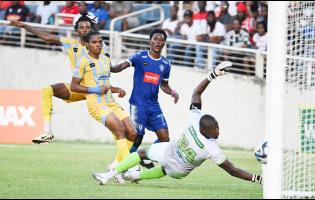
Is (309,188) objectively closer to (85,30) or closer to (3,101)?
(85,30)

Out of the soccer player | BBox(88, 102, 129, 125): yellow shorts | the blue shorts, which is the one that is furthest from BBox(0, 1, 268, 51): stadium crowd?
the soccer player

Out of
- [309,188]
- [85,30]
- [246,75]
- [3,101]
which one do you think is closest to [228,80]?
[246,75]

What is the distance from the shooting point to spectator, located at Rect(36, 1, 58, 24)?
87.1 feet

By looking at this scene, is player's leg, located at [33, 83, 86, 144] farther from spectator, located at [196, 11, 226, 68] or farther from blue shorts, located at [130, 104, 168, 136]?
spectator, located at [196, 11, 226, 68]

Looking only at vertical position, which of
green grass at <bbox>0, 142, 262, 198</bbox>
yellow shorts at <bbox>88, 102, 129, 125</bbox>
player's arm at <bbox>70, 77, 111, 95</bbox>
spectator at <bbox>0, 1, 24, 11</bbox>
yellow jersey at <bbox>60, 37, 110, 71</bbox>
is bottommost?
green grass at <bbox>0, 142, 262, 198</bbox>

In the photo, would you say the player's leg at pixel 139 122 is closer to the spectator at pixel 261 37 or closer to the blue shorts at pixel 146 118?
the blue shorts at pixel 146 118

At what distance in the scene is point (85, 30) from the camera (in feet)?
51.1

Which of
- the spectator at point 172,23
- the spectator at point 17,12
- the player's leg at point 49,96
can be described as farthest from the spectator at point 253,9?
the player's leg at point 49,96

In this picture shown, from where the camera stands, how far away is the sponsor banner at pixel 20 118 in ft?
76.0

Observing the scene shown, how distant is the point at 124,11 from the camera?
87.9 ft

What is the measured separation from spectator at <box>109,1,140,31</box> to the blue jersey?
32.6 ft

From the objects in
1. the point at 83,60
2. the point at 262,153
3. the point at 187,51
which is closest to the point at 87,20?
the point at 83,60

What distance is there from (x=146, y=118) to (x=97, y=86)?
173 centimetres

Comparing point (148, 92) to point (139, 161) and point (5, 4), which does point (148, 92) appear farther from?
point (5, 4)
